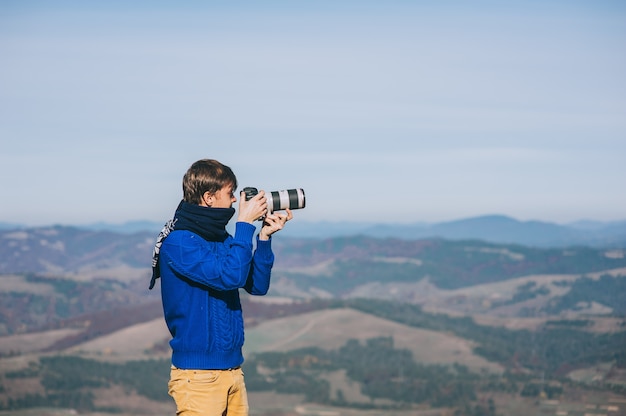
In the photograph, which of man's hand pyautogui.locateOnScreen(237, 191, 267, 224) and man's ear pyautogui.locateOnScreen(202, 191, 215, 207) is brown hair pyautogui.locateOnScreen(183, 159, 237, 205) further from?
man's hand pyautogui.locateOnScreen(237, 191, 267, 224)

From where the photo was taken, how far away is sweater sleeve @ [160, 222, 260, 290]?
21.0 ft

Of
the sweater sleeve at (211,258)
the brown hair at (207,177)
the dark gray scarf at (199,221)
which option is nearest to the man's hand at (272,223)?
the sweater sleeve at (211,258)

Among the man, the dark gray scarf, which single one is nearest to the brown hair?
the man

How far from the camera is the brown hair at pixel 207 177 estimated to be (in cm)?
656

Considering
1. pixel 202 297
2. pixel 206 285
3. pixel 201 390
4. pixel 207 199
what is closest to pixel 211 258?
pixel 206 285

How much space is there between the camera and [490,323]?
443 feet

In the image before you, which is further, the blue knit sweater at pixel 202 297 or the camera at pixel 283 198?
the camera at pixel 283 198

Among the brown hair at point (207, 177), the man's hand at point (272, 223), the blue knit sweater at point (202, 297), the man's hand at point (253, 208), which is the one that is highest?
the brown hair at point (207, 177)

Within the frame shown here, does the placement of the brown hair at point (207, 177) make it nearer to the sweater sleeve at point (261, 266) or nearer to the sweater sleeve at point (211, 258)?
the sweater sleeve at point (211, 258)

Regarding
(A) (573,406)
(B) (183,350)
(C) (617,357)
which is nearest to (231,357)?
(B) (183,350)

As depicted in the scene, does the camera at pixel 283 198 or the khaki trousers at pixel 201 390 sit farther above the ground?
the camera at pixel 283 198

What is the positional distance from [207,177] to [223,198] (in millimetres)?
217

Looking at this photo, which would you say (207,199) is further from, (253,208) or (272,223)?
(272,223)

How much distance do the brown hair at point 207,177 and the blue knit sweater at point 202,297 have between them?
1.14 ft
